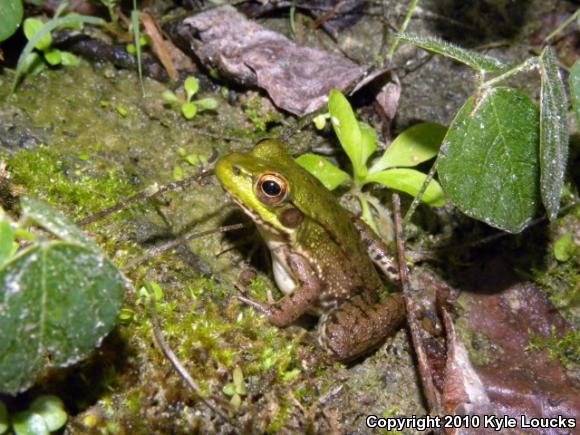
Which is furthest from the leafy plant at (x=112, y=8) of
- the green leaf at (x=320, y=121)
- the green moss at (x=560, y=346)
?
the green moss at (x=560, y=346)

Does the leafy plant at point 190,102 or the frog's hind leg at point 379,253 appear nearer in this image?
the frog's hind leg at point 379,253

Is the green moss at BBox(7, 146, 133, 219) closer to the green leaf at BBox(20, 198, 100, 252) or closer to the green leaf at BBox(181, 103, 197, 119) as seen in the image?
the green leaf at BBox(181, 103, 197, 119)

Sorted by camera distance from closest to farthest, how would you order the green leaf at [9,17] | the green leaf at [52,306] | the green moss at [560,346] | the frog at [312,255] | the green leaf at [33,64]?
1. the green leaf at [52,306]
2. the frog at [312,255]
3. the green leaf at [9,17]
4. the green moss at [560,346]
5. the green leaf at [33,64]

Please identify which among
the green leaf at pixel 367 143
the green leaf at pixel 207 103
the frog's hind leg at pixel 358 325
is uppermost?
the green leaf at pixel 207 103

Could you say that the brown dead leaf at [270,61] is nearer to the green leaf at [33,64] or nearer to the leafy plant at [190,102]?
the leafy plant at [190,102]

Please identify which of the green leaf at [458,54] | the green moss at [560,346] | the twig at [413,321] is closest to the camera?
the green leaf at [458,54]

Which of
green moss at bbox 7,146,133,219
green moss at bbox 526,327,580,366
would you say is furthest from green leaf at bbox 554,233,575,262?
green moss at bbox 7,146,133,219

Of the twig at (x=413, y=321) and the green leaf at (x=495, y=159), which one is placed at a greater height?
the green leaf at (x=495, y=159)
